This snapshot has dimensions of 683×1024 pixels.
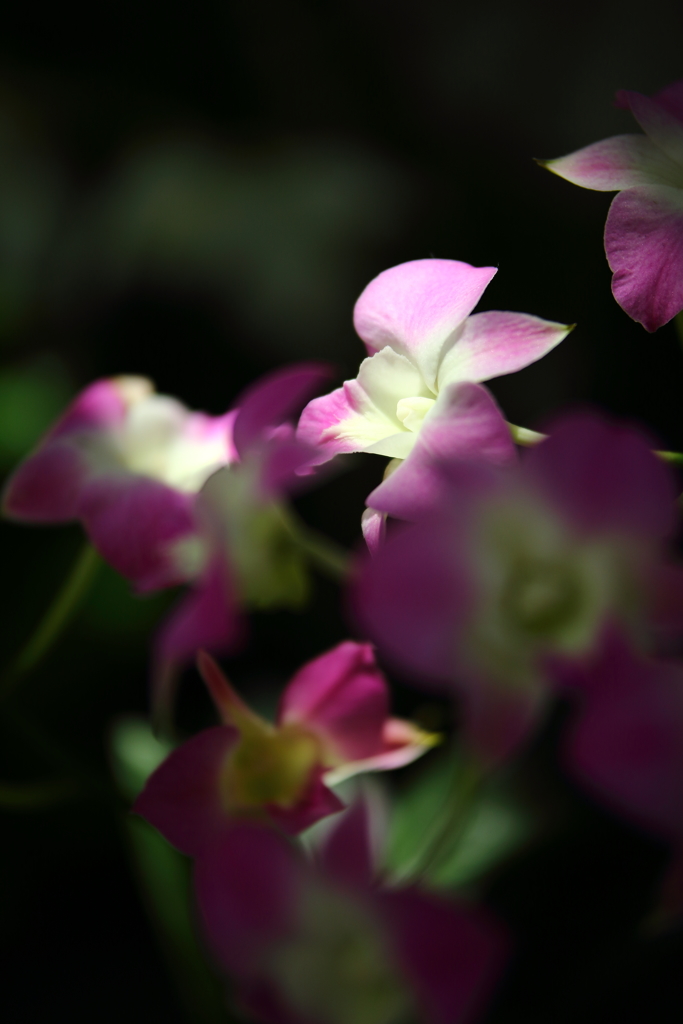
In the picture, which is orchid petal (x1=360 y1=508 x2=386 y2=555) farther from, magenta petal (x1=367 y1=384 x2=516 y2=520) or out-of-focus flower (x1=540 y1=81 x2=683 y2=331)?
out-of-focus flower (x1=540 y1=81 x2=683 y2=331)

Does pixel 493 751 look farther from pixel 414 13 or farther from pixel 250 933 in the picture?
pixel 414 13

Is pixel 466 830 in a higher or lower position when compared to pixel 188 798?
lower

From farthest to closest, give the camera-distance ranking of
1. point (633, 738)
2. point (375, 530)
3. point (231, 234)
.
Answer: point (231, 234)
point (375, 530)
point (633, 738)

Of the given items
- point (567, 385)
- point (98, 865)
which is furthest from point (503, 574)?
point (567, 385)

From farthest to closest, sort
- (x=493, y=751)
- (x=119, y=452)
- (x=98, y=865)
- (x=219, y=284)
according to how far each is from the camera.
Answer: (x=219, y=284), (x=98, y=865), (x=119, y=452), (x=493, y=751)

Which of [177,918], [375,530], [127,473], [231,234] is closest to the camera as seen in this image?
[375,530]

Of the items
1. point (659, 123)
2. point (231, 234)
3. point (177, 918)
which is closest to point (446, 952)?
point (659, 123)

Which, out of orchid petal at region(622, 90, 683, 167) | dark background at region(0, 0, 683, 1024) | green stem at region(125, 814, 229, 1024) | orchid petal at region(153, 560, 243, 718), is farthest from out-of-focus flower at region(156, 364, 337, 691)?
dark background at region(0, 0, 683, 1024)

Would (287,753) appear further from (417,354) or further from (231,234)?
(231,234)
